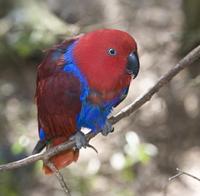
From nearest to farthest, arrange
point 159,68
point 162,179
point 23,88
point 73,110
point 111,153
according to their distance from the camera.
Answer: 1. point 73,110
2. point 162,179
3. point 111,153
4. point 159,68
5. point 23,88

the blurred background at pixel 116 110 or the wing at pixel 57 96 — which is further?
the blurred background at pixel 116 110

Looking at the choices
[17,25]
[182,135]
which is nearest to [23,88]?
[17,25]

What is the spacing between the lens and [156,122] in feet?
17.3

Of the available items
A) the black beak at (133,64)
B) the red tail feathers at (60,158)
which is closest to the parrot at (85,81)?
the black beak at (133,64)

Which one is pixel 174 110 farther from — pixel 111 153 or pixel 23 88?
pixel 23 88

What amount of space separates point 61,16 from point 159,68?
118 cm

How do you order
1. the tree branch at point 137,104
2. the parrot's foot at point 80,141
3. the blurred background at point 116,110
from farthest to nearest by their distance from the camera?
the blurred background at point 116,110 → the parrot's foot at point 80,141 → the tree branch at point 137,104

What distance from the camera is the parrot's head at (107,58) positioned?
2.64 m

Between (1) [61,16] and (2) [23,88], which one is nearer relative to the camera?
(1) [61,16]

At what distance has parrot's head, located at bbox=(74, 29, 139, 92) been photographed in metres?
2.64

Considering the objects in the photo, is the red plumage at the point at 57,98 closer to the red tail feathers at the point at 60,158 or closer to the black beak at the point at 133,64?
the red tail feathers at the point at 60,158

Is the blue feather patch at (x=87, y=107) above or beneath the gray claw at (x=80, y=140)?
above

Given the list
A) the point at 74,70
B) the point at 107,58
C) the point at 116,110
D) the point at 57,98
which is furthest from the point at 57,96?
the point at 116,110

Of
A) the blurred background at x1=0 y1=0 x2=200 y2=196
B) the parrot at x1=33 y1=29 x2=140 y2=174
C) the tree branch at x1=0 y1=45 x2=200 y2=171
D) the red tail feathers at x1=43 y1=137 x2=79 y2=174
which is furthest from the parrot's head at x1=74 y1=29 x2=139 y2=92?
the blurred background at x1=0 y1=0 x2=200 y2=196
